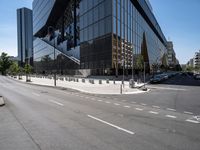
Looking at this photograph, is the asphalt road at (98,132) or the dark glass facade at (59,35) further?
the dark glass facade at (59,35)

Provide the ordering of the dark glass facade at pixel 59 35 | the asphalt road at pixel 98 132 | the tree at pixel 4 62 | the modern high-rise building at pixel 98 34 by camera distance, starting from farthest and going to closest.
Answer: the tree at pixel 4 62 → the dark glass facade at pixel 59 35 → the modern high-rise building at pixel 98 34 → the asphalt road at pixel 98 132

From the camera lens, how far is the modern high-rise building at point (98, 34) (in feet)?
208

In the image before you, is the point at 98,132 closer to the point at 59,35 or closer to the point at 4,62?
Answer: the point at 59,35

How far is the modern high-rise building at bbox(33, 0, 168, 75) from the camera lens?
63.5m

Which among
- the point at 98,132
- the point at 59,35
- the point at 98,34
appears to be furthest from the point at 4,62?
the point at 98,132

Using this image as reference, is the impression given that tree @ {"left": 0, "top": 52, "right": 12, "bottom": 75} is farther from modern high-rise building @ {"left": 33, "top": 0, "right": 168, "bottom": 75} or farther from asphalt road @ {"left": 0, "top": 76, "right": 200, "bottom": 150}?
asphalt road @ {"left": 0, "top": 76, "right": 200, "bottom": 150}

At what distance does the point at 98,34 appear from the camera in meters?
67.7

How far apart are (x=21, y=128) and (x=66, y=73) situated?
8376 cm

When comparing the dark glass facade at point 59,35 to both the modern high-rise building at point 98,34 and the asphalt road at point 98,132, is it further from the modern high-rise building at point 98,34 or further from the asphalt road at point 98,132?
the asphalt road at point 98,132

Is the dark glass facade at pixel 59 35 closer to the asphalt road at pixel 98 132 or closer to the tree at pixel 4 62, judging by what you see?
the tree at pixel 4 62

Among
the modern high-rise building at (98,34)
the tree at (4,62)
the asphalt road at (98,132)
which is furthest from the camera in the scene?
the tree at (4,62)

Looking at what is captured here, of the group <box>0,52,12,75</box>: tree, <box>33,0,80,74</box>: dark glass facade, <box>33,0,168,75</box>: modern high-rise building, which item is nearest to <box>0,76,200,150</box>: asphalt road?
<box>33,0,168,75</box>: modern high-rise building

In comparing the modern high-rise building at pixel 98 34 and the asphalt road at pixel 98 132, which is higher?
the modern high-rise building at pixel 98 34

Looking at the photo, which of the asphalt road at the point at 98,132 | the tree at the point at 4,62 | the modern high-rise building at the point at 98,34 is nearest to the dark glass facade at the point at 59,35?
the modern high-rise building at the point at 98,34
